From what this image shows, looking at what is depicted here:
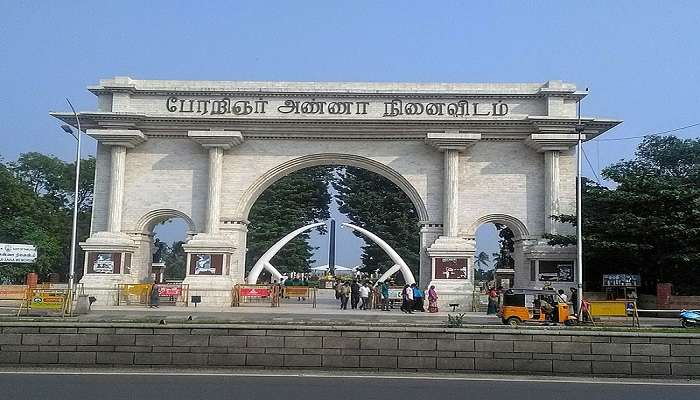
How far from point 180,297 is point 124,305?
99.5 inches

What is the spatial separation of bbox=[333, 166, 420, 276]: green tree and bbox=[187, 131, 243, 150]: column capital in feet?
75.7

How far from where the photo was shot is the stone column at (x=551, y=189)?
3366 cm

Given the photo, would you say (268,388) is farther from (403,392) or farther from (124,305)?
(124,305)

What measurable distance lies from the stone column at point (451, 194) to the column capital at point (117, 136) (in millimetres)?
15188

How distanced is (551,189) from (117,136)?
21342mm

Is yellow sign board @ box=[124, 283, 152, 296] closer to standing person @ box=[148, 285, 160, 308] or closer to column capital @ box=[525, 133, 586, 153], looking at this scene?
standing person @ box=[148, 285, 160, 308]

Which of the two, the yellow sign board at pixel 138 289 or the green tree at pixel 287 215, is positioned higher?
the green tree at pixel 287 215

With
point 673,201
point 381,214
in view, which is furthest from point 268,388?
point 381,214

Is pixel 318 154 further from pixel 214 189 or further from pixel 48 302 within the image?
pixel 48 302

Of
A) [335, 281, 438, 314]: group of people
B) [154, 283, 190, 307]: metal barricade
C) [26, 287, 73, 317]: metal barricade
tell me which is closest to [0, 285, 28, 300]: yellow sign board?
[154, 283, 190, 307]: metal barricade

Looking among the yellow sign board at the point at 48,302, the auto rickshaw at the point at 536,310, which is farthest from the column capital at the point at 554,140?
the yellow sign board at the point at 48,302

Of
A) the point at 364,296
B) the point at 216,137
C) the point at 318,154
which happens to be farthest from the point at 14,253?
the point at 364,296

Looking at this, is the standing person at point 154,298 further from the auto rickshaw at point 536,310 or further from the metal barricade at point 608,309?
the metal barricade at point 608,309

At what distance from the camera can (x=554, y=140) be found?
110 ft
